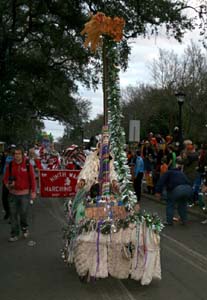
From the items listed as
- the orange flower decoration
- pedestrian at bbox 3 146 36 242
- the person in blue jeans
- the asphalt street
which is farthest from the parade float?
the person in blue jeans

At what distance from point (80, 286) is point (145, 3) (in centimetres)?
1501

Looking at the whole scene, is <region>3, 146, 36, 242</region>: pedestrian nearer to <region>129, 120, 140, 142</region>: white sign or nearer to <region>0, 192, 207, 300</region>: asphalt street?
<region>0, 192, 207, 300</region>: asphalt street

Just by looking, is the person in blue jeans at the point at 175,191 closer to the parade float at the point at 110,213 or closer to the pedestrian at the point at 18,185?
the pedestrian at the point at 18,185

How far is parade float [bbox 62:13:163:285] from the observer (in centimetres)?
677

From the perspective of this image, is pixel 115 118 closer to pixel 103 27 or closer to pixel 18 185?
pixel 103 27

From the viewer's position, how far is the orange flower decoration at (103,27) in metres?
7.15

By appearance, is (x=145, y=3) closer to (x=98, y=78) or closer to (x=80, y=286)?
(x=98, y=78)

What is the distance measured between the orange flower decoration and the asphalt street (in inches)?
131

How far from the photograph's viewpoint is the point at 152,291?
658 cm

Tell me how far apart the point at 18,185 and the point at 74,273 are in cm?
288

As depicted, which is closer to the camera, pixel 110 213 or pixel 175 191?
pixel 110 213

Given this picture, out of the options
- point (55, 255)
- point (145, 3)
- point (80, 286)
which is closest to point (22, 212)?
point (55, 255)

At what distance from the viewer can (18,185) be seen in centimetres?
986

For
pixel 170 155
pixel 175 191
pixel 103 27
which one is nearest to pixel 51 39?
pixel 170 155
